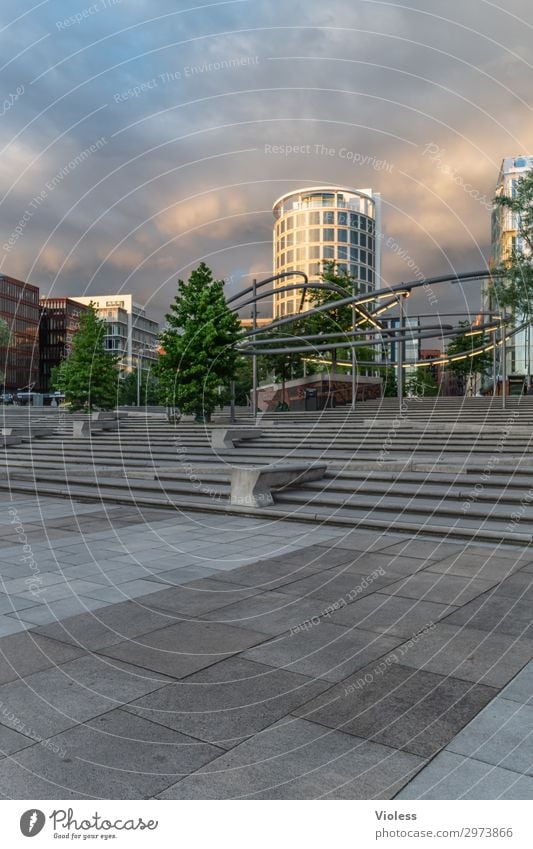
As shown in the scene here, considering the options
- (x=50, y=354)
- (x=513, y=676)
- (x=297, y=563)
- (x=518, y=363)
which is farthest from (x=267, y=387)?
(x=50, y=354)

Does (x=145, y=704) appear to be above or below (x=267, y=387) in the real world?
below

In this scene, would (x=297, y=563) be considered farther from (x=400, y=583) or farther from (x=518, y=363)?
(x=518, y=363)

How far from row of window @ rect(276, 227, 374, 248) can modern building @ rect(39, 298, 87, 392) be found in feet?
136

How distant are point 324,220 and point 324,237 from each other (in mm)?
3096

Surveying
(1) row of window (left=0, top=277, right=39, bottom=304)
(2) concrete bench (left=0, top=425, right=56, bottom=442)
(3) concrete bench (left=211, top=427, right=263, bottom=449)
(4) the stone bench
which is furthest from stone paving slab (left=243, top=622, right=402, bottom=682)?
(1) row of window (left=0, top=277, right=39, bottom=304)

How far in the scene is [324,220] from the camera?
122375 millimetres

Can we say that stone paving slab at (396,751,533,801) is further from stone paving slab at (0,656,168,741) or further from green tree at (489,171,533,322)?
green tree at (489,171,533,322)

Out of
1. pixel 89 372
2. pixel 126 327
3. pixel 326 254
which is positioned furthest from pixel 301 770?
pixel 126 327

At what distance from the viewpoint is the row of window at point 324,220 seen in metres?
122

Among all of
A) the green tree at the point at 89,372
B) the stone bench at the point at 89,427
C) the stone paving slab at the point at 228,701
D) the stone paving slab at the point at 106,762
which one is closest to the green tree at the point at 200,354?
the stone bench at the point at 89,427

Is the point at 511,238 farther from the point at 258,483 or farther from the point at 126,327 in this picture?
the point at 126,327

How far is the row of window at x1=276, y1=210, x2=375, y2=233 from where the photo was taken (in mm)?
121938

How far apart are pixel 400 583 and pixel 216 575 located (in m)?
2.30

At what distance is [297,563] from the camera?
8.91 meters
